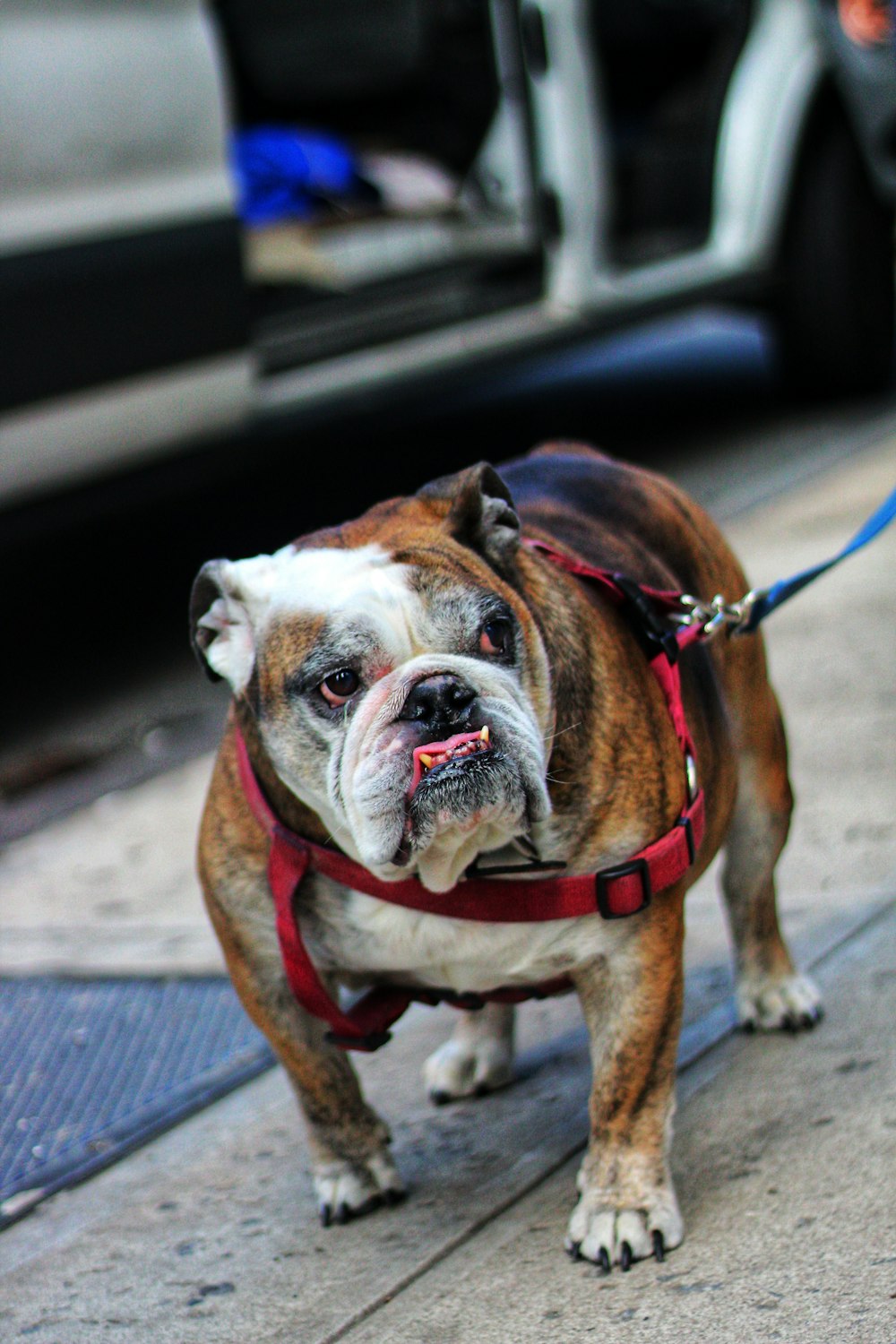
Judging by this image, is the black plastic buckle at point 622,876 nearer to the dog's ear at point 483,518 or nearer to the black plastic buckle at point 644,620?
the black plastic buckle at point 644,620

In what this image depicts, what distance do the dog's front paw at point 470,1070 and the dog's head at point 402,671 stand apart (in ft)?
2.13

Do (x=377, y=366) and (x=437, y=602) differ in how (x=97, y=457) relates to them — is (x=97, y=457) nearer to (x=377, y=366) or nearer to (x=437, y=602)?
(x=377, y=366)

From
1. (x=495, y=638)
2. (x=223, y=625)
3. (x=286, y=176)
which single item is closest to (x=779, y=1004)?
(x=495, y=638)

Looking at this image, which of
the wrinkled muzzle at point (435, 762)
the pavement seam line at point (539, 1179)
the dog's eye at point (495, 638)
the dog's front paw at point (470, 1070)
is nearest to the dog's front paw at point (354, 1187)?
the pavement seam line at point (539, 1179)

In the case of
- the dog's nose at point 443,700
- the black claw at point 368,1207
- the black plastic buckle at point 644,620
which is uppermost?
the dog's nose at point 443,700

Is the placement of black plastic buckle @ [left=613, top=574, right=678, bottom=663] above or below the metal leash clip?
above

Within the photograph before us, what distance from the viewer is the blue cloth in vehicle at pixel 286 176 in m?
6.57

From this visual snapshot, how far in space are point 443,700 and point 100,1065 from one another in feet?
4.65

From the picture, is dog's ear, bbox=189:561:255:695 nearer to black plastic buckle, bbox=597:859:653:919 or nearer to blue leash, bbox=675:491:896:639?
black plastic buckle, bbox=597:859:653:919

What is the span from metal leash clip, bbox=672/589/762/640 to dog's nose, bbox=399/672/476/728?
653mm

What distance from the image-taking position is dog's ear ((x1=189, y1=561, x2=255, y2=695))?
7.97ft

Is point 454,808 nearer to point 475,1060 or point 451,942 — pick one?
point 451,942

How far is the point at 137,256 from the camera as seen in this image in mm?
4664

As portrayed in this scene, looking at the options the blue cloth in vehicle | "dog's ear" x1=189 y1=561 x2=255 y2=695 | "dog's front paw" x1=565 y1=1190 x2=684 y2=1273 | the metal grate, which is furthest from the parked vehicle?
"dog's front paw" x1=565 y1=1190 x2=684 y2=1273
